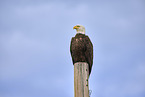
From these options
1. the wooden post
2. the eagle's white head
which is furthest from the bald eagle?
the wooden post

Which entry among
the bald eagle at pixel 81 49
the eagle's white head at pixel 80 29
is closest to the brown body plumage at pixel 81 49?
the bald eagle at pixel 81 49

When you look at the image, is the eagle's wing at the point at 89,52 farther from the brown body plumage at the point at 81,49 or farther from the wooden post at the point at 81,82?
the wooden post at the point at 81,82

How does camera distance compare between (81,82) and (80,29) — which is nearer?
(81,82)

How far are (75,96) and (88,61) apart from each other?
1.07 meters

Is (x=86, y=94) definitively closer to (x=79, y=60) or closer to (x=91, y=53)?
(x=79, y=60)

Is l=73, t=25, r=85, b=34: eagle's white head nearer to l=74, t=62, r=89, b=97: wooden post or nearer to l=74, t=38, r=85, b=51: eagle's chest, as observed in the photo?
l=74, t=38, r=85, b=51: eagle's chest

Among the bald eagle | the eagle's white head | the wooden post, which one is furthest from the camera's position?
the eagle's white head

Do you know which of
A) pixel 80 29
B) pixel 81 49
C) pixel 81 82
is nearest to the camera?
pixel 81 82

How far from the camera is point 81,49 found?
5473mm

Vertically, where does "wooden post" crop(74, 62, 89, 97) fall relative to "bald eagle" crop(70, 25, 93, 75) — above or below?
below

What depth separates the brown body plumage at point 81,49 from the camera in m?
5.28

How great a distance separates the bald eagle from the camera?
5.28 m

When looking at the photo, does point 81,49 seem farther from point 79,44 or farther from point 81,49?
point 79,44

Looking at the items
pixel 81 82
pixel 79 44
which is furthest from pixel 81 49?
pixel 81 82
